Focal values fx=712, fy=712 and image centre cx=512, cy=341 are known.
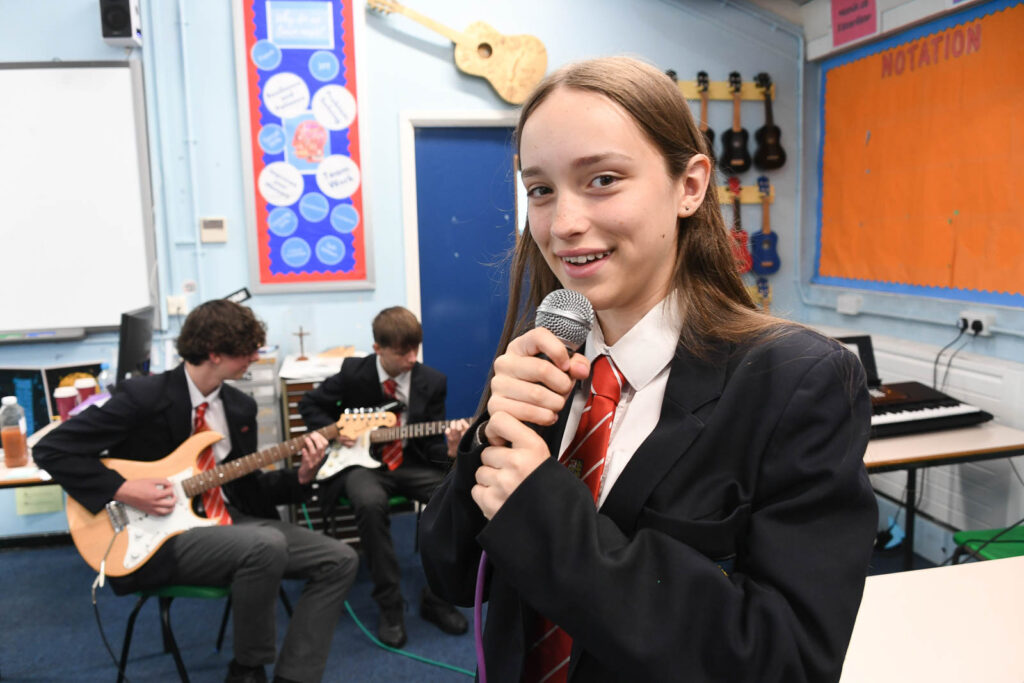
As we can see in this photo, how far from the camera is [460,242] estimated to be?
4.11 meters

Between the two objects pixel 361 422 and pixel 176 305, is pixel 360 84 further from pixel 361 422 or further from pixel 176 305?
pixel 361 422

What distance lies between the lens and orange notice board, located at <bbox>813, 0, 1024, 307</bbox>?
9.41 feet

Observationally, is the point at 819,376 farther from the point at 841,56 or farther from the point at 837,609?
the point at 841,56

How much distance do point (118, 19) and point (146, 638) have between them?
281 cm

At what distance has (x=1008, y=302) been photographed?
289cm

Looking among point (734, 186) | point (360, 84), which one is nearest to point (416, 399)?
point (360, 84)

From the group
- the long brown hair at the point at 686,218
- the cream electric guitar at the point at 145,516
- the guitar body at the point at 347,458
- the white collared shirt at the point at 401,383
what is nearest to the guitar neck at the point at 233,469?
the cream electric guitar at the point at 145,516

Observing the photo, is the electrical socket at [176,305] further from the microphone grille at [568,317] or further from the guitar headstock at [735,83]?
the microphone grille at [568,317]

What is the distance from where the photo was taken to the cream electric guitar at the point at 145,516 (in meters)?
2.23

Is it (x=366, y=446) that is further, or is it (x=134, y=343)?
(x=366, y=446)

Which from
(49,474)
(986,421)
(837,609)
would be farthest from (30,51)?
(986,421)

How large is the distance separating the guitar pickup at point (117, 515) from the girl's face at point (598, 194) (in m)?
2.08

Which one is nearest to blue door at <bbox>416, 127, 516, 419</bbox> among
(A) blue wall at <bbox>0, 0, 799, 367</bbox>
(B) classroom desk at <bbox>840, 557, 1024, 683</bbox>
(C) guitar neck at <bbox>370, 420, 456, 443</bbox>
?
(A) blue wall at <bbox>0, 0, 799, 367</bbox>

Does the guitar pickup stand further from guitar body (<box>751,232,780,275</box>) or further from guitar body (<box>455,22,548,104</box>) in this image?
guitar body (<box>751,232,780,275</box>)
